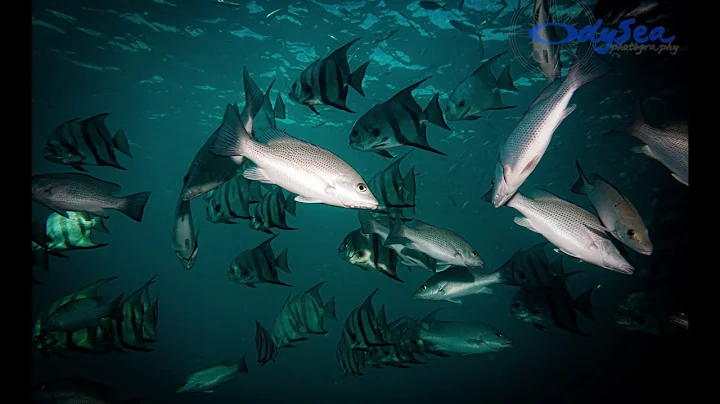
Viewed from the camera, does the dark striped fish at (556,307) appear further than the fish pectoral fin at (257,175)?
Yes

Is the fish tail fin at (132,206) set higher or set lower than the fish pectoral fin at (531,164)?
lower

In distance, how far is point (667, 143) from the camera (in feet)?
9.48

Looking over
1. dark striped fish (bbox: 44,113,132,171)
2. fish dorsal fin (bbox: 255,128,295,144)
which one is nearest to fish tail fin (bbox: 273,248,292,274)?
fish dorsal fin (bbox: 255,128,295,144)

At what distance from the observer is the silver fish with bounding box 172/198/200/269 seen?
3.88 m

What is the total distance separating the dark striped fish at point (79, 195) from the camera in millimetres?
3342

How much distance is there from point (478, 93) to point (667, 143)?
2.03m

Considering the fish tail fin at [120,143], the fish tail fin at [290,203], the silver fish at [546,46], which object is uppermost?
the silver fish at [546,46]

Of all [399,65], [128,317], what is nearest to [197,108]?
[399,65]

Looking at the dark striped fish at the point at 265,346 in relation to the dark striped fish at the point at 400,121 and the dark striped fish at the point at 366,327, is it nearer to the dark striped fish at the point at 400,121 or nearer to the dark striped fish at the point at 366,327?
the dark striped fish at the point at 366,327

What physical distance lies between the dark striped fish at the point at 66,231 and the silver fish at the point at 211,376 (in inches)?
116

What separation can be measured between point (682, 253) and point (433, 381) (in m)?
18.2

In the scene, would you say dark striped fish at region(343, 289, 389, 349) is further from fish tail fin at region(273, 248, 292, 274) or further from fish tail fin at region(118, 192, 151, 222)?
fish tail fin at region(118, 192, 151, 222)

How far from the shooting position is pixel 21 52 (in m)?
1.67

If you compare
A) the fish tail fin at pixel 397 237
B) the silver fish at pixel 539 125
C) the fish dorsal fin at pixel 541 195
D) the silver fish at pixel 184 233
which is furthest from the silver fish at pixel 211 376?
the silver fish at pixel 539 125
